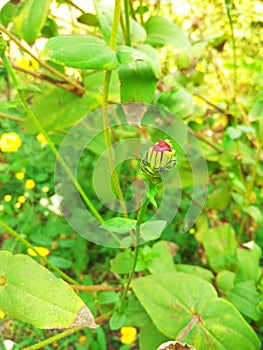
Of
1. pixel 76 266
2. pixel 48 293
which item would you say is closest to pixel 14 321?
pixel 76 266

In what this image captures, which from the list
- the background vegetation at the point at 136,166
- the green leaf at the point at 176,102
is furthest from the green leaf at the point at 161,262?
the green leaf at the point at 176,102

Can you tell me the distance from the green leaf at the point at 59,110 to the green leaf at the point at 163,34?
158 mm

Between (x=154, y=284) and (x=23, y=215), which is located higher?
(x=154, y=284)

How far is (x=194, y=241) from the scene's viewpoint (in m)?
1.10

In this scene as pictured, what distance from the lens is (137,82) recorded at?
64cm

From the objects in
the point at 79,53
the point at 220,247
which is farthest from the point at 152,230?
the point at 220,247

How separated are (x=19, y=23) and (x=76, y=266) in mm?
533

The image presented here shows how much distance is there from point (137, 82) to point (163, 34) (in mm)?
166

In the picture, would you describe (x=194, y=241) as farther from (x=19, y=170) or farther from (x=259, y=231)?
(x=19, y=170)

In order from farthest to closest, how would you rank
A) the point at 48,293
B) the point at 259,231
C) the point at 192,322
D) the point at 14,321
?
the point at 259,231 < the point at 14,321 < the point at 192,322 < the point at 48,293

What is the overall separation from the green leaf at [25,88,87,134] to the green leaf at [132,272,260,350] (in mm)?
287

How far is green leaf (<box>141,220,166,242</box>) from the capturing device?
45cm

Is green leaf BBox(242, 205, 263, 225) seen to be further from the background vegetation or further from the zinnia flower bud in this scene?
the zinnia flower bud

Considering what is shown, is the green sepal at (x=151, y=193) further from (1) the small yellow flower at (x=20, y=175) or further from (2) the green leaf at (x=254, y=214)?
(1) the small yellow flower at (x=20, y=175)
